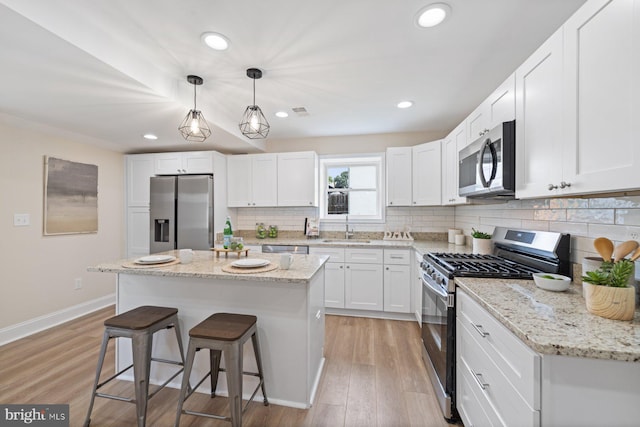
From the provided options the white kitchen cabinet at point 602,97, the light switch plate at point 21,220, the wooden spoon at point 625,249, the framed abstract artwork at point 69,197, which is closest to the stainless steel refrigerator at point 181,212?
the framed abstract artwork at point 69,197

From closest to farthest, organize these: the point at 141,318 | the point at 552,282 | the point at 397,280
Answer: the point at 552,282
the point at 141,318
the point at 397,280

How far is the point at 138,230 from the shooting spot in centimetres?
409

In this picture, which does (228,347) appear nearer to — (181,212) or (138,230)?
(181,212)

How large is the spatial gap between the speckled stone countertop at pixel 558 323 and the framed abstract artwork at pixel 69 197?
A: 439cm

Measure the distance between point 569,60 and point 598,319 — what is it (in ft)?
3.62

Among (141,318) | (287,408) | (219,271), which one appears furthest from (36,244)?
(287,408)

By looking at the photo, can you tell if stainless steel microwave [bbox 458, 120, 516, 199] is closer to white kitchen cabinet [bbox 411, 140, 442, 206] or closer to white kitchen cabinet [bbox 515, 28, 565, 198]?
white kitchen cabinet [bbox 515, 28, 565, 198]

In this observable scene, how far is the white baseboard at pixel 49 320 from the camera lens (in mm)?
2799

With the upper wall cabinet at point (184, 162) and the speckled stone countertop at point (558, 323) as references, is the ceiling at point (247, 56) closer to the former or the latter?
the upper wall cabinet at point (184, 162)

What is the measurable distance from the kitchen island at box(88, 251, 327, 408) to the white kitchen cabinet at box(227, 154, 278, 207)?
206cm

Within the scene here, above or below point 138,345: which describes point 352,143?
above

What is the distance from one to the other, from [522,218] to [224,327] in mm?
2341

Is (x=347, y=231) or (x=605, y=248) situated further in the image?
(x=347, y=231)

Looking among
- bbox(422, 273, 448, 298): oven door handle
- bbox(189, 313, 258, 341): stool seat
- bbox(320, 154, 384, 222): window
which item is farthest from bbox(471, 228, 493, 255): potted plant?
bbox(189, 313, 258, 341): stool seat
